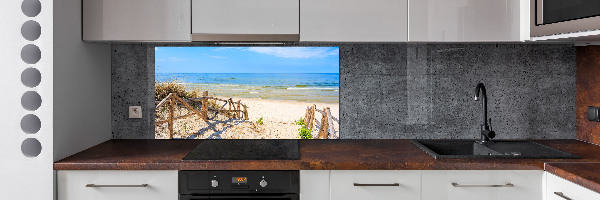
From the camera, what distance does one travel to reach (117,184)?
2.00 meters

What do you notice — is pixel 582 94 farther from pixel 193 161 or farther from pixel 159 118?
pixel 159 118

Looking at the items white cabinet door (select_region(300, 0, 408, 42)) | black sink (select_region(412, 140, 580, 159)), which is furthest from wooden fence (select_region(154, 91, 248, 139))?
black sink (select_region(412, 140, 580, 159))

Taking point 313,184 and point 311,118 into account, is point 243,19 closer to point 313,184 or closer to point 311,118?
point 311,118

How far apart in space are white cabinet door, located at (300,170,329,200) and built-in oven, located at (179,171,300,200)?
0.03m

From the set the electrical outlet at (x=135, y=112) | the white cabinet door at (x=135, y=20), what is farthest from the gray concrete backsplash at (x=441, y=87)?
the white cabinet door at (x=135, y=20)

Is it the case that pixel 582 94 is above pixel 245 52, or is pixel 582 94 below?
below

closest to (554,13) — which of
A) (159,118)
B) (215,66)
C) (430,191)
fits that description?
(430,191)

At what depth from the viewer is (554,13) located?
2.07m

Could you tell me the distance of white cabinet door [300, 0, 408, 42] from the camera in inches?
89.2

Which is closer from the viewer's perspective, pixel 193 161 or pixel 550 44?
pixel 193 161
